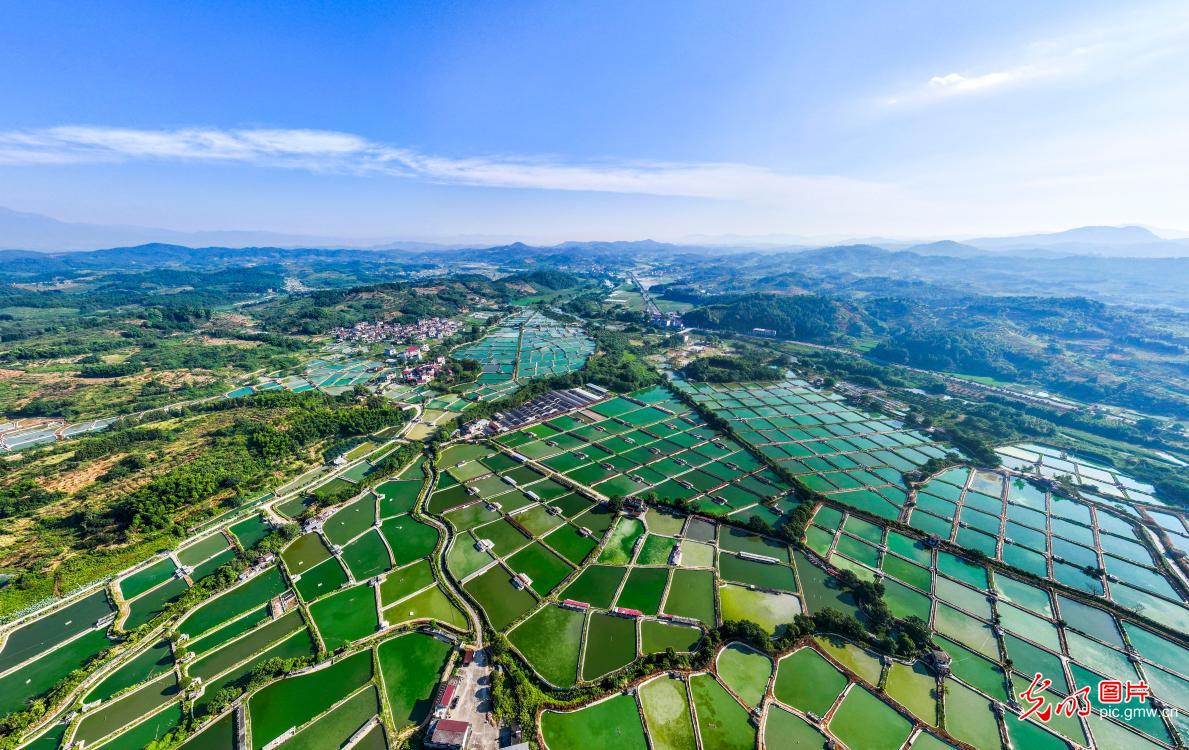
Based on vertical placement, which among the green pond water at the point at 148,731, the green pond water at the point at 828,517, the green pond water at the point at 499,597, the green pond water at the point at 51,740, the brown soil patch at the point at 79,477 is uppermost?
the brown soil patch at the point at 79,477

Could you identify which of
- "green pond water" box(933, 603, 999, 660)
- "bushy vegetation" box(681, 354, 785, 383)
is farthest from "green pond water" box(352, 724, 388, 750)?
"bushy vegetation" box(681, 354, 785, 383)

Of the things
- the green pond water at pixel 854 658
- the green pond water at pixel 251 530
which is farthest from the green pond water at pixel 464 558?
the green pond water at pixel 854 658

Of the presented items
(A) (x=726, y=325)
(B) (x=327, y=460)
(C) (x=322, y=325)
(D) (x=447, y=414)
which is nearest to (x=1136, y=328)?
(A) (x=726, y=325)

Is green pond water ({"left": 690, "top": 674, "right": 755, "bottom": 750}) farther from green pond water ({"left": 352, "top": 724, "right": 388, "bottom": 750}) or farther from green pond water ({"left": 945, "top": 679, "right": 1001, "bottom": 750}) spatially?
green pond water ({"left": 352, "top": 724, "right": 388, "bottom": 750})

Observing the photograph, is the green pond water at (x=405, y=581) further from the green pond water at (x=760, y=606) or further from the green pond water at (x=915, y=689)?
the green pond water at (x=915, y=689)

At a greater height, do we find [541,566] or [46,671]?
[46,671]

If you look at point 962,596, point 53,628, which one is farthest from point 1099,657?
point 53,628

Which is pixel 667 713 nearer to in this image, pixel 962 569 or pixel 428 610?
pixel 428 610
